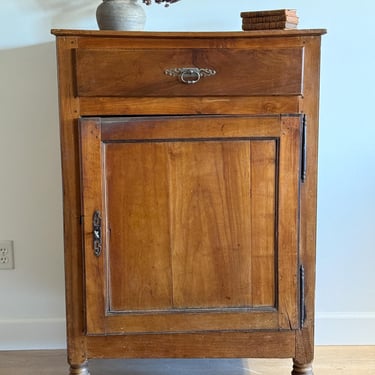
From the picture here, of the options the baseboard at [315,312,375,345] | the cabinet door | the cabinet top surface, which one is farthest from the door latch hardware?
the baseboard at [315,312,375,345]

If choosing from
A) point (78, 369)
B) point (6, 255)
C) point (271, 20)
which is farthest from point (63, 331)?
point (271, 20)

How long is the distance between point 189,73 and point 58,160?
0.67 m

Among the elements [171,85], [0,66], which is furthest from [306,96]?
[0,66]

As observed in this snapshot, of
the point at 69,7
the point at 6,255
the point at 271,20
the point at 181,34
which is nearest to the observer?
the point at 181,34

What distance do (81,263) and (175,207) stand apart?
0.90 ft

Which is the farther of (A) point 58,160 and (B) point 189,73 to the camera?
(A) point 58,160

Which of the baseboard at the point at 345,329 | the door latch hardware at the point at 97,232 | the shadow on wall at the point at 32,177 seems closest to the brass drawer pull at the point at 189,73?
the door latch hardware at the point at 97,232

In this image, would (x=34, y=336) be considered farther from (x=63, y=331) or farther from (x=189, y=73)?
(x=189, y=73)

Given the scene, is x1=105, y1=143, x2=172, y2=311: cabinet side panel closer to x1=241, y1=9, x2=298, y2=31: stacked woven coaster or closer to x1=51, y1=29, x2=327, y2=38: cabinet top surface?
x1=51, y1=29, x2=327, y2=38: cabinet top surface

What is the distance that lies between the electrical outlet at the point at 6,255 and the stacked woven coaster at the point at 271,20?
1.02 metres

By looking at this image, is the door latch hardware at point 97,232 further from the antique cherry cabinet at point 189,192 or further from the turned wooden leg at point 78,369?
the turned wooden leg at point 78,369

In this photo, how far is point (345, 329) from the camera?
73.4 inches

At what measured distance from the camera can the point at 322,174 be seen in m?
1.81

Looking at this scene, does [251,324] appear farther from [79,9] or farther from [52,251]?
[79,9]
